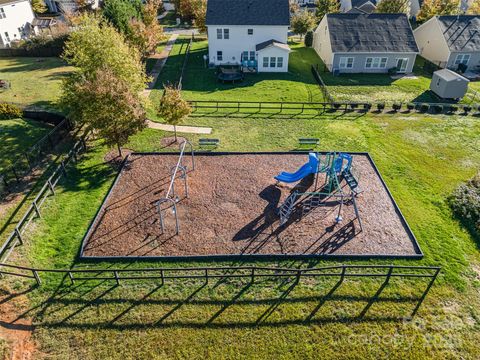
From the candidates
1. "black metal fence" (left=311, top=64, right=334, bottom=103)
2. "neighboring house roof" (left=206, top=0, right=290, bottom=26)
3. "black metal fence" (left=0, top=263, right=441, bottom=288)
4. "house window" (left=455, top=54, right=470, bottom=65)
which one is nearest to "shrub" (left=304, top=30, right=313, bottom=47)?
"black metal fence" (left=311, top=64, right=334, bottom=103)

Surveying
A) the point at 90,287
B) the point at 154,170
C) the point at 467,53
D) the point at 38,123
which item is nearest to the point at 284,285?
the point at 90,287

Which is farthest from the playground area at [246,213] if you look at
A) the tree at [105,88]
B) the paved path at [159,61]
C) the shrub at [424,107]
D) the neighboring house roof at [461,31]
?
the neighboring house roof at [461,31]

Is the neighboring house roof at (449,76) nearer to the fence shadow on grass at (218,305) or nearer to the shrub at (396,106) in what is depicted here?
the shrub at (396,106)

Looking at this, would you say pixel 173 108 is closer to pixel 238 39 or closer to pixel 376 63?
pixel 238 39

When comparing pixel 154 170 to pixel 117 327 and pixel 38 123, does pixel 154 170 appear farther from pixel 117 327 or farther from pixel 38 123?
pixel 38 123

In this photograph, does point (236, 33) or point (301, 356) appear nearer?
point (301, 356)

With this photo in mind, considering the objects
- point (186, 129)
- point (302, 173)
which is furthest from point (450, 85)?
point (186, 129)
